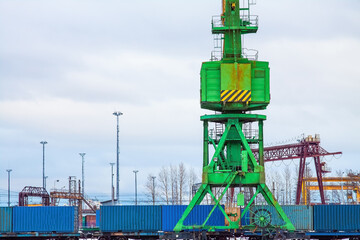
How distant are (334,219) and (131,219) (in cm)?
1583

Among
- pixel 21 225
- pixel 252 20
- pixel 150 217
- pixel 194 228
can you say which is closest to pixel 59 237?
pixel 21 225

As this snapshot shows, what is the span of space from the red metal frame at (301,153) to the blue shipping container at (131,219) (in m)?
43.9

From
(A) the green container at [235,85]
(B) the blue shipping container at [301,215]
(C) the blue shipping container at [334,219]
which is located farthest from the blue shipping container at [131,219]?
(C) the blue shipping container at [334,219]

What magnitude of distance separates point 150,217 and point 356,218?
1619 centimetres

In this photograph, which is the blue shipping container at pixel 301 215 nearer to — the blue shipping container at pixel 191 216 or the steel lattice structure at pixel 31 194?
the blue shipping container at pixel 191 216

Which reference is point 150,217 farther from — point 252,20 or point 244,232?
point 252,20

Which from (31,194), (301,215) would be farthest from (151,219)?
(31,194)

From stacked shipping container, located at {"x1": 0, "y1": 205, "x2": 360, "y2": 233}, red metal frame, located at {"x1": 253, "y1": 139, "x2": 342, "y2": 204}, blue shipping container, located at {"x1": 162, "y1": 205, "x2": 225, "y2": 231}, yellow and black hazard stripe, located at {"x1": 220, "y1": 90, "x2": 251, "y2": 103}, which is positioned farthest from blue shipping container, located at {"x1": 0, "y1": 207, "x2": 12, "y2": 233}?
red metal frame, located at {"x1": 253, "y1": 139, "x2": 342, "y2": 204}

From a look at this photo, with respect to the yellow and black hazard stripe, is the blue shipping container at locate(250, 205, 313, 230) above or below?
below

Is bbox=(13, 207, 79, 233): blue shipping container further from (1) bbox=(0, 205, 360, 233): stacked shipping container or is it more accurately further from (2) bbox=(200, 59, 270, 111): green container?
(2) bbox=(200, 59, 270, 111): green container

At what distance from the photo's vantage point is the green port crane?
49125 millimetres

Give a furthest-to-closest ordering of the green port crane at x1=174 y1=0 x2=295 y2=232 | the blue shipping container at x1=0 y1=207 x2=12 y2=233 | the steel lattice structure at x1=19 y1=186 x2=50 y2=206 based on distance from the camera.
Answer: the steel lattice structure at x1=19 y1=186 x2=50 y2=206 < the blue shipping container at x1=0 y1=207 x2=12 y2=233 < the green port crane at x1=174 y1=0 x2=295 y2=232

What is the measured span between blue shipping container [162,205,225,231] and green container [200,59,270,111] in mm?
8434

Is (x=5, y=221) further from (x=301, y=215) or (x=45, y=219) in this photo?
(x=301, y=215)
